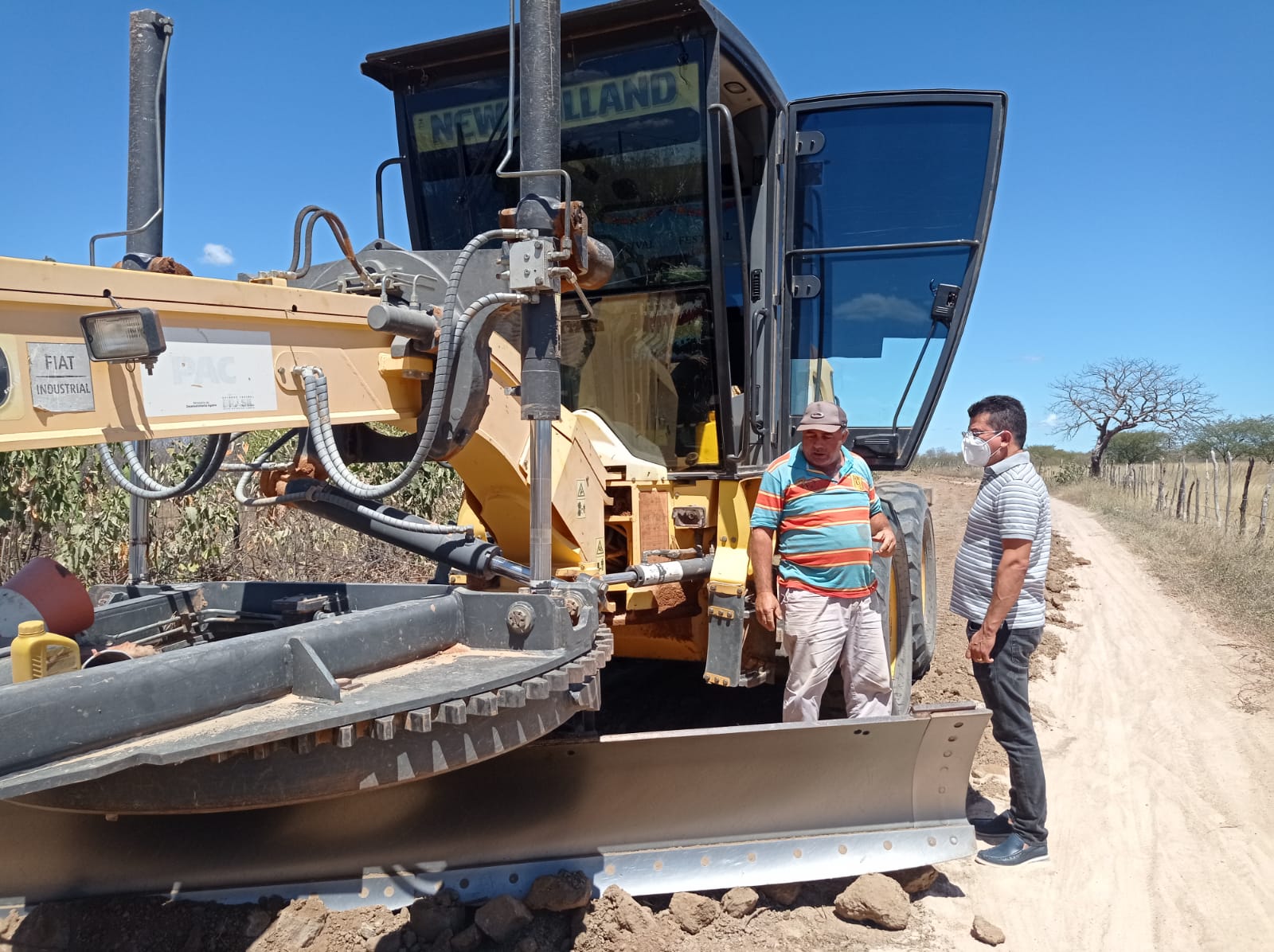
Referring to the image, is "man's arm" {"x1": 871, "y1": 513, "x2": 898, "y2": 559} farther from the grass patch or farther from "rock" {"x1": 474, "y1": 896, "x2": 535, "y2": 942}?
the grass patch

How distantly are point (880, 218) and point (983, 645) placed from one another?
6.99 ft

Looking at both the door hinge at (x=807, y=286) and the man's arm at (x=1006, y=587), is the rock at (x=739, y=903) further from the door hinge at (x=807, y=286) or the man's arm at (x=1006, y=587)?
the door hinge at (x=807, y=286)

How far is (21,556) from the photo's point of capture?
21.6 ft

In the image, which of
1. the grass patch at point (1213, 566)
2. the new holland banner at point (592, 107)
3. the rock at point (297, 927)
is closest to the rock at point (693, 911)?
the rock at point (297, 927)

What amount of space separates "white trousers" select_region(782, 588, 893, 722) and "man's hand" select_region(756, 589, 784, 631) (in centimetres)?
5

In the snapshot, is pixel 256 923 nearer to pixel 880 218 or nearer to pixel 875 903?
pixel 875 903

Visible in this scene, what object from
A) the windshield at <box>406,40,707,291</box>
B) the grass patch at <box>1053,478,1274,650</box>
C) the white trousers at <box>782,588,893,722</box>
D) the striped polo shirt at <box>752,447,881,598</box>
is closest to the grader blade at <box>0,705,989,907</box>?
the white trousers at <box>782,588,893,722</box>

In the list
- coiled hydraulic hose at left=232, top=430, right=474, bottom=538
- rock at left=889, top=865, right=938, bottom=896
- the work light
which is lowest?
rock at left=889, top=865, right=938, bottom=896

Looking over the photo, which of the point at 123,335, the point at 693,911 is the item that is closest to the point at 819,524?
the point at 693,911

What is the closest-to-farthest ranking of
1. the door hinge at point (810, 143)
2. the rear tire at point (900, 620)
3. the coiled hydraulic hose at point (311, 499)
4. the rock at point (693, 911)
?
1. the coiled hydraulic hose at point (311, 499)
2. the rock at point (693, 911)
3. the rear tire at point (900, 620)
4. the door hinge at point (810, 143)

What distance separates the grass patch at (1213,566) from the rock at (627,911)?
6.47m

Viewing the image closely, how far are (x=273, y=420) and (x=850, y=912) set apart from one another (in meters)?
2.48

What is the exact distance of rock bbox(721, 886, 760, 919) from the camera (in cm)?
325

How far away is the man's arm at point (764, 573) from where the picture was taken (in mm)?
3674
